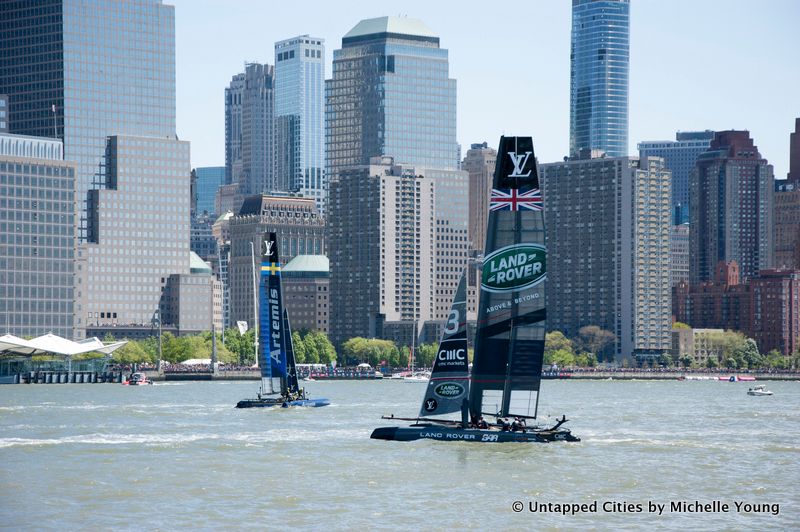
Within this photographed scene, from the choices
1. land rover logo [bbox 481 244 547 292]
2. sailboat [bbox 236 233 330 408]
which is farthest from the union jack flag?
sailboat [bbox 236 233 330 408]

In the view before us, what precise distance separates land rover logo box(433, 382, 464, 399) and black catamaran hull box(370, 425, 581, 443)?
9.11 ft

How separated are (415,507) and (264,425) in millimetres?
51350

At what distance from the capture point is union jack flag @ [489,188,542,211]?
300 feet

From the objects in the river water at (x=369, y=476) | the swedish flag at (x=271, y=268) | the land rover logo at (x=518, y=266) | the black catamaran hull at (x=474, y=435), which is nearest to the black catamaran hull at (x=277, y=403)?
the river water at (x=369, y=476)

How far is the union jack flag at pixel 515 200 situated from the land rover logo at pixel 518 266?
2103 mm

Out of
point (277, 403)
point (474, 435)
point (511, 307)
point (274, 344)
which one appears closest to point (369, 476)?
point (474, 435)

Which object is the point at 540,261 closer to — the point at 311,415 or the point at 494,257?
the point at 494,257

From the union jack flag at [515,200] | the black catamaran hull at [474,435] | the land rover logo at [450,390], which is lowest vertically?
the black catamaran hull at [474,435]

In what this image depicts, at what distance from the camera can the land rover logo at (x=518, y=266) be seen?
91.5m

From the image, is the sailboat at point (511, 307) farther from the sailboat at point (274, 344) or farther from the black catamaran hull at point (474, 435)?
the sailboat at point (274, 344)

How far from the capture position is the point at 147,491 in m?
77.2

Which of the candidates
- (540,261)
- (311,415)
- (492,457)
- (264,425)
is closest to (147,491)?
(492,457)

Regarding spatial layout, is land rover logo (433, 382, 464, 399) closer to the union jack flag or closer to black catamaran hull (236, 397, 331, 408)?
the union jack flag

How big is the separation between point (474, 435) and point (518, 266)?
957 cm
